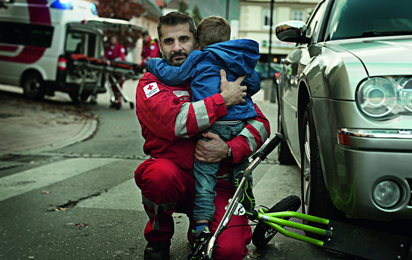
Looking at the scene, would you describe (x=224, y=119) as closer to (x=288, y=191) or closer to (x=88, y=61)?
(x=288, y=191)

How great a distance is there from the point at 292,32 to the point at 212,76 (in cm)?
138

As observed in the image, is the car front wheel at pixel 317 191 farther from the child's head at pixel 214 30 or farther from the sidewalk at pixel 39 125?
the sidewalk at pixel 39 125

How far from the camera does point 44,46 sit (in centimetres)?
1370

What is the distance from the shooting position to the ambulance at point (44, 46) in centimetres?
1344

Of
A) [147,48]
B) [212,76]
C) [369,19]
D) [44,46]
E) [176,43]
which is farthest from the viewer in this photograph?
[147,48]

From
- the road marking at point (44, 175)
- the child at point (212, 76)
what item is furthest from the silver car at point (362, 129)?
the road marking at point (44, 175)

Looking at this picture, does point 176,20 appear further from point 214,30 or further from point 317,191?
point 317,191

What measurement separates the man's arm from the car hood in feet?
2.34

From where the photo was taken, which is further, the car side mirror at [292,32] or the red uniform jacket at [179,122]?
the car side mirror at [292,32]

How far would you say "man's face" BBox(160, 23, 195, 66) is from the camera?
9.39 ft

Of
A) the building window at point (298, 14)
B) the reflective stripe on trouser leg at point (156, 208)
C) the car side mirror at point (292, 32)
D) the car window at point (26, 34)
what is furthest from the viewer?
the building window at point (298, 14)

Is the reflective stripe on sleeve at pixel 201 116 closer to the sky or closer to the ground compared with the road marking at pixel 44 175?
closer to the sky

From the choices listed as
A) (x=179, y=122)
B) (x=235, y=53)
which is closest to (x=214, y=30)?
(x=235, y=53)

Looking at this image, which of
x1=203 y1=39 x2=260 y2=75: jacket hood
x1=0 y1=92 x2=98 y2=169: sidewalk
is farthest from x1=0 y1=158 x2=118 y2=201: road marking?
x1=203 y1=39 x2=260 y2=75: jacket hood
